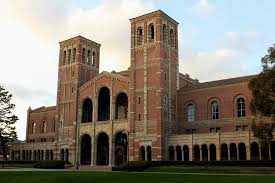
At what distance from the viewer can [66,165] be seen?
7350cm

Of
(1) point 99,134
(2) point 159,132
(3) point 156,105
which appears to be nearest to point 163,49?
(3) point 156,105

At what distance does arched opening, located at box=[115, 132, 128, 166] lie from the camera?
71875 mm

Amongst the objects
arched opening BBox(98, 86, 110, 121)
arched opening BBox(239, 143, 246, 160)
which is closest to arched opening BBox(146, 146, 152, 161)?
arched opening BBox(239, 143, 246, 160)

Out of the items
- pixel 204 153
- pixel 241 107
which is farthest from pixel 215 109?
pixel 204 153

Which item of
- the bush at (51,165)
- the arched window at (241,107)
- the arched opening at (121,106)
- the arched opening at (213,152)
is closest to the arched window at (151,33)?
the arched opening at (121,106)

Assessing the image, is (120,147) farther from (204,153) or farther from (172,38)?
(172,38)

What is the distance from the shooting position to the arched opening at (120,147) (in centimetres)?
7188

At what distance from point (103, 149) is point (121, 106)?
8845 millimetres

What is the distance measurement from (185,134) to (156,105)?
6.57m

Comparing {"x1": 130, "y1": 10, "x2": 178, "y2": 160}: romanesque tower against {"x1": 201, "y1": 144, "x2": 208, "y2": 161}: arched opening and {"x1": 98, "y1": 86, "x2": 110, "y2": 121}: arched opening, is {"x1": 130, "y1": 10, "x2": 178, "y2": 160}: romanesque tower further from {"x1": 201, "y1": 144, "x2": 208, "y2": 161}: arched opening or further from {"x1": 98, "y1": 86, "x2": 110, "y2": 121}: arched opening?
{"x1": 98, "y1": 86, "x2": 110, "y2": 121}: arched opening

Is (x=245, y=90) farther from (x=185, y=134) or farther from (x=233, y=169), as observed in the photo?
(x=233, y=169)

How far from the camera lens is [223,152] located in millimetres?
60969

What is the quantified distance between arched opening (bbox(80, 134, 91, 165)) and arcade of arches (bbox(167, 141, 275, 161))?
1931cm

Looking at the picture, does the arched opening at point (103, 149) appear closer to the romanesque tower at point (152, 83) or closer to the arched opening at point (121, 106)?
the arched opening at point (121, 106)
